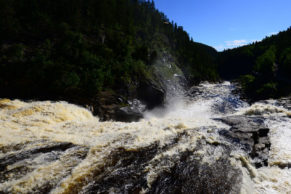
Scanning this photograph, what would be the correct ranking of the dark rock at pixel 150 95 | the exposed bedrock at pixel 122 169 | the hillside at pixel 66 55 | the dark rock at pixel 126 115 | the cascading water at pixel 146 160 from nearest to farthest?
the exposed bedrock at pixel 122 169 → the cascading water at pixel 146 160 → the dark rock at pixel 126 115 → the hillside at pixel 66 55 → the dark rock at pixel 150 95

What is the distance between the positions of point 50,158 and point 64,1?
121ft

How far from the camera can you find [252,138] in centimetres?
874

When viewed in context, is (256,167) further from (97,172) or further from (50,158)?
(50,158)

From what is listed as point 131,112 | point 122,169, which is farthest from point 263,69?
point 122,169

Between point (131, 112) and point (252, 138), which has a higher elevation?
point (131, 112)

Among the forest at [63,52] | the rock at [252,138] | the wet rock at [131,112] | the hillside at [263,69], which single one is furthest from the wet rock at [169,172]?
the hillside at [263,69]

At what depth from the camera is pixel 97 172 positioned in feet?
19.4

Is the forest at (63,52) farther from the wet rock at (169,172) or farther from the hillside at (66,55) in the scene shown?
the wet rock at (169,172)

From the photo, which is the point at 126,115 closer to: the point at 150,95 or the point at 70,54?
the point at 150,95

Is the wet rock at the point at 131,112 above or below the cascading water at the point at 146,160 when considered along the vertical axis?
above

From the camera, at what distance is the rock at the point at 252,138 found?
7.63 m

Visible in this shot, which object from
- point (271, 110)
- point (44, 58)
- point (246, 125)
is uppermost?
point (44, 58)

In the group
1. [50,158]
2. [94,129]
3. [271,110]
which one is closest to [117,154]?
[50,158]

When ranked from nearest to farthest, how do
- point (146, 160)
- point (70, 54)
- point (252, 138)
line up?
point (146, 160) < point (252, 138) < point (70, 54)
